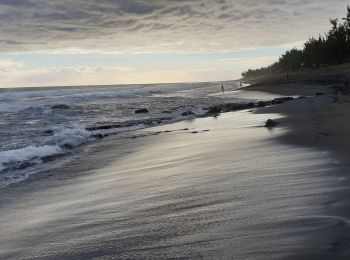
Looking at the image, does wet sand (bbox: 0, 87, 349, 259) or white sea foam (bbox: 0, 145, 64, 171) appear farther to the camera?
white sea foam (bbox: 0, 145, 64, 171)

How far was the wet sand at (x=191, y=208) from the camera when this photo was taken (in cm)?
421

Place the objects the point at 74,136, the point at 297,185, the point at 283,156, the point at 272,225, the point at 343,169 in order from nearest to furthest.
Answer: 1. the point at 272,225
2. the point at 297,185
3. the point at 343,169
4. the point at 283,156
5. the point at 74,136

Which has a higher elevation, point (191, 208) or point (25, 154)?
point (191, 208)

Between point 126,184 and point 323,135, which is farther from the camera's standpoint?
point 323,135

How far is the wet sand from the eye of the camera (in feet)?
13.8

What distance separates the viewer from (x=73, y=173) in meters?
10.1

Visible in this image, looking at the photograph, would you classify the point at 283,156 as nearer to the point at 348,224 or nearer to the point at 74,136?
the point at 348,224

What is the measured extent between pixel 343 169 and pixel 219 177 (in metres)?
1.95

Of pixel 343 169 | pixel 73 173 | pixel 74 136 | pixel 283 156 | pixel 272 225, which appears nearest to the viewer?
pixel 272 225

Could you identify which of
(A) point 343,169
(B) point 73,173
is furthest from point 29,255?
(B) point 73,173

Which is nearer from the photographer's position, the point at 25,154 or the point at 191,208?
the point at 191,208

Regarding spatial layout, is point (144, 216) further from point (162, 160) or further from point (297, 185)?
point (162, 160)

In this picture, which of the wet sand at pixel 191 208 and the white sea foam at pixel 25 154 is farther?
the white sea foam at pixel 25 154

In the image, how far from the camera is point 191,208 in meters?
5.69
